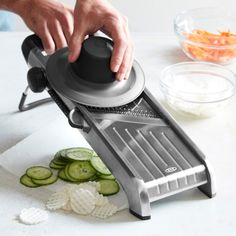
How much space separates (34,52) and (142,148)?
39cm

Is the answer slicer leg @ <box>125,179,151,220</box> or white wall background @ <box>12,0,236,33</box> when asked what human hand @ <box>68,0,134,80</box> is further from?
white wall background @ <box>12,0,236,33</box>

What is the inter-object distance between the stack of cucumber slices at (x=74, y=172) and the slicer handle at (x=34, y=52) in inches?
9.2

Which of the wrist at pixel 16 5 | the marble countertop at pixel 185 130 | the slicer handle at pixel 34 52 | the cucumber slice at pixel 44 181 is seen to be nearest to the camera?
the marble countertop at pixel 185 130

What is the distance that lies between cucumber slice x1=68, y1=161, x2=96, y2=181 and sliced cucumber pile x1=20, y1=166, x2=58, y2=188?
0.13ft

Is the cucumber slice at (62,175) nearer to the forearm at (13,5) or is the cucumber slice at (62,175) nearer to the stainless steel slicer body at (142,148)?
the stainless steel slicer body at (142,148)

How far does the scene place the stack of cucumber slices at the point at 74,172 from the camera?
1.52 meters

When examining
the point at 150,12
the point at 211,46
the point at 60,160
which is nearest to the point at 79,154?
the point at 60,160

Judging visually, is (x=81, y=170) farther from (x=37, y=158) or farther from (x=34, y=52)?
(x=34, y=52)

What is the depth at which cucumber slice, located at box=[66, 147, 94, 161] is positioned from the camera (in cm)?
158

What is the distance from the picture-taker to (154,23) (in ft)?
11.2

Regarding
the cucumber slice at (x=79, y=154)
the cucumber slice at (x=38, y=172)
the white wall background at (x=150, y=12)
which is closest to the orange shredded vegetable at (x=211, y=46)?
the cucumber slice at (x=79, y=154)

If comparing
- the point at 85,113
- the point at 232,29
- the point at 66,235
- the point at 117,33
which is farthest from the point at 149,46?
the point at 66,235

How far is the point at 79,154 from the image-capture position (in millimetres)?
1600

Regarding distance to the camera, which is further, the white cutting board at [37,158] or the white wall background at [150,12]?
the white wall background at [150,12]
